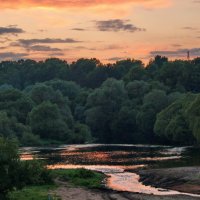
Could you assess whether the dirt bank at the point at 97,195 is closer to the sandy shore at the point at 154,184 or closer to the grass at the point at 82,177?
the sandy shore at the point at 154,184

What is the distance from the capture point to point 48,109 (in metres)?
178

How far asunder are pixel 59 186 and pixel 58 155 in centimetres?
4921

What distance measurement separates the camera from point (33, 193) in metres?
63.2

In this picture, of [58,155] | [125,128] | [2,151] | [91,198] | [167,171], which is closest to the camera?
[2,151]

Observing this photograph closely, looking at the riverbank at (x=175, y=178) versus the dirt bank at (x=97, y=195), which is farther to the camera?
the riverbank at (x=175, y=178)

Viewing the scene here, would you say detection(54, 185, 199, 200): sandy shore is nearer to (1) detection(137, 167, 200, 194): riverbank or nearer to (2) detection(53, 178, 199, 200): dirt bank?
(2) detection(53, 178, 199, 200): dirt bank

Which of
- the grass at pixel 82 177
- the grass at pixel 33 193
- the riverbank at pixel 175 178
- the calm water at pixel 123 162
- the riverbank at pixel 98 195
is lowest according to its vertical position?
the calm water at pixel 123 162

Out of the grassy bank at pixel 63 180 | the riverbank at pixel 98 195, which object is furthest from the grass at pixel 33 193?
the riverbank at pixel 98 195

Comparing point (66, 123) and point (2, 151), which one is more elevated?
point (2, 151)

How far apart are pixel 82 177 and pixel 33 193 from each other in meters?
17.1

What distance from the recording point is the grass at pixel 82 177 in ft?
247

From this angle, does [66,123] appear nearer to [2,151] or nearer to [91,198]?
[91,198]

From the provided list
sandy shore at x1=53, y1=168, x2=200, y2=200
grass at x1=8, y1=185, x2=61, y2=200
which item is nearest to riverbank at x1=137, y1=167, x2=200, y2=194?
sandy shore at x1=53, y1=168, x2=200, y2=200

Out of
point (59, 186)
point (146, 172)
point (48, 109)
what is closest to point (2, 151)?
point (59, 186)
